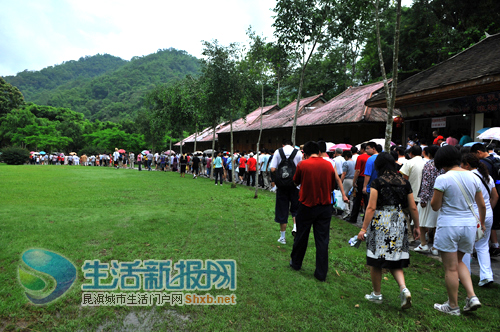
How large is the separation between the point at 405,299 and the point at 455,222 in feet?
3.23

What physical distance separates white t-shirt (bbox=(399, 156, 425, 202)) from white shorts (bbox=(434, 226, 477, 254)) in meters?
2.78

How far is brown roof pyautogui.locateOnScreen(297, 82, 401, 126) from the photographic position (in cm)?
1579

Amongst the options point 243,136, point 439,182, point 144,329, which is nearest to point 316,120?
point 243,136

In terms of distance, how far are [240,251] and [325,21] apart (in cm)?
1013

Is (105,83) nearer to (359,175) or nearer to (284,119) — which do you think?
(284,119)

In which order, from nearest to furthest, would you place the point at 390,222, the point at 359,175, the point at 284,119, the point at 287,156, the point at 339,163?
the point at 390,222 → the point at 287,156 → the point at 359,175 → the point at 339,163 → the point at 284,119

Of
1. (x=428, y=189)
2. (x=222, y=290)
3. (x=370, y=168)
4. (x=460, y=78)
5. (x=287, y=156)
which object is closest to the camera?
(x=222, y=290)

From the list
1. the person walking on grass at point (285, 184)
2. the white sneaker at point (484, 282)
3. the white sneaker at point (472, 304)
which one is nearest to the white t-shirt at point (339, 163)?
the person walking on grass at point (285, 184)

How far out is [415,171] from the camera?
6.07 metres

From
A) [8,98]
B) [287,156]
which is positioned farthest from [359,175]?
[8,98]

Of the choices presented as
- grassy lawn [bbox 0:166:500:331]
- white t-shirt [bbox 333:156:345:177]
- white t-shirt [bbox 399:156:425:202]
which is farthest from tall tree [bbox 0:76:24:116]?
white t-shirt [bbox 399:156:425:202]

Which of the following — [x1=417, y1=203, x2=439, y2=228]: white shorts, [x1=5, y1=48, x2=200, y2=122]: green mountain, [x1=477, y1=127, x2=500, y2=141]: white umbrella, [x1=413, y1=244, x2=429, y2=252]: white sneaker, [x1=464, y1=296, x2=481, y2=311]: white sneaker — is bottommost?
[x1=413, y1=244, x2=429, y2=252]: white sneaker

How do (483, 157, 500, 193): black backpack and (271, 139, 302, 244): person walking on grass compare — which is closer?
(483, 157, 500, 193): black backpack

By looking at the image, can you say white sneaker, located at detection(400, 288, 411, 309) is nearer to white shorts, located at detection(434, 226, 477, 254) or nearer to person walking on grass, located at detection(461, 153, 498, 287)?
white shorts, located at detection(434, 226, 477, 254)
